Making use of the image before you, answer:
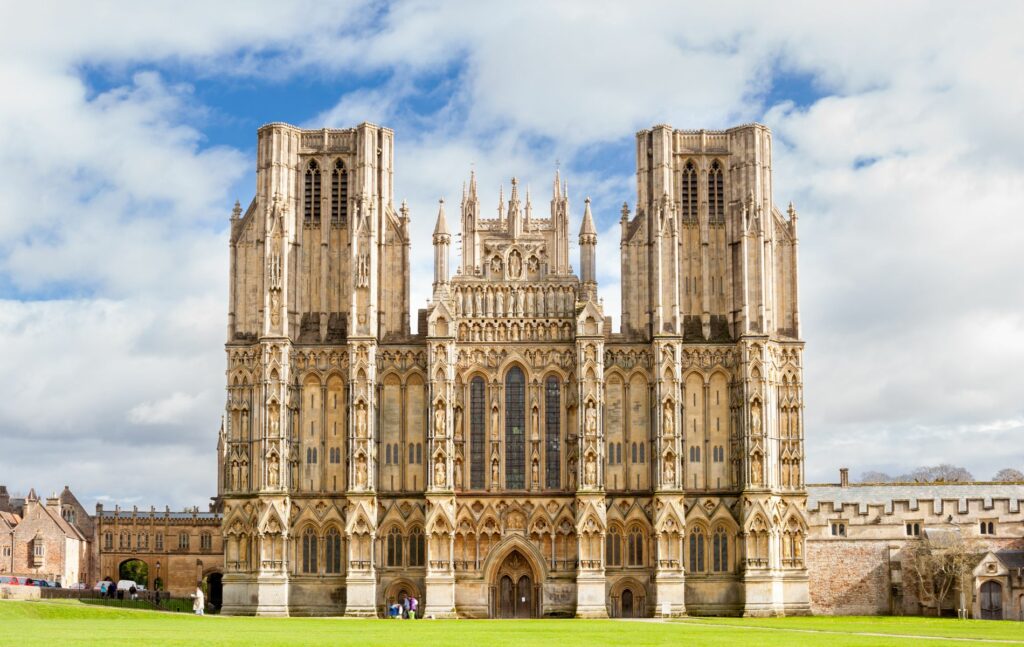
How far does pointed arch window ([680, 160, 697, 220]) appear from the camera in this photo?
285 ft

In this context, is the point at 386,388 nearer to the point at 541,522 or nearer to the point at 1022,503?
the point at 541,522

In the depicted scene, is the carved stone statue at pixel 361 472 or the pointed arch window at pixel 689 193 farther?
the pointed arch window at pixel 689 193

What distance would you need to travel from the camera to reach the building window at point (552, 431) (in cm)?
8306

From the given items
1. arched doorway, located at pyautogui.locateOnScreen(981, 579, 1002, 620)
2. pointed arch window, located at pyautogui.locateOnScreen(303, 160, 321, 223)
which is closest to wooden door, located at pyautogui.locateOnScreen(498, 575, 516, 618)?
pointed arch window, located at pyautogui.locateOnScreen(303, 160, 321, 223)

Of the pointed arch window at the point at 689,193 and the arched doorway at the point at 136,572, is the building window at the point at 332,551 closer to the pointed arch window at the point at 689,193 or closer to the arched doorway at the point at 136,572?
the pointed arch window at the point at 689,193

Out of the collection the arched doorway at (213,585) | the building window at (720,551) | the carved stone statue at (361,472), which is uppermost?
the carved stone statue at (361,472)

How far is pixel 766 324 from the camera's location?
83.1 metres

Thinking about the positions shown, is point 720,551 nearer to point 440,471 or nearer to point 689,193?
point 440,471

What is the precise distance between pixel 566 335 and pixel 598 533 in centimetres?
1188

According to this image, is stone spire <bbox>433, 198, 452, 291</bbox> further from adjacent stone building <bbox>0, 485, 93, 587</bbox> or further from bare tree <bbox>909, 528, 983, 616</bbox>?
adjacent stone building <bbox>0, 485, 93, 587</bbox>

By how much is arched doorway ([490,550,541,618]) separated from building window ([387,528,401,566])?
19.2 feet

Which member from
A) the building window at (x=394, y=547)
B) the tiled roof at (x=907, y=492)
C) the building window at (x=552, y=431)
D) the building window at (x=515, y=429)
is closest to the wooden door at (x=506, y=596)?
the building window at (x=515, y=429)

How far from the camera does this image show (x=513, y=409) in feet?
275

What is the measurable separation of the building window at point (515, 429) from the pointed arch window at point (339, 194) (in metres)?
14.3
